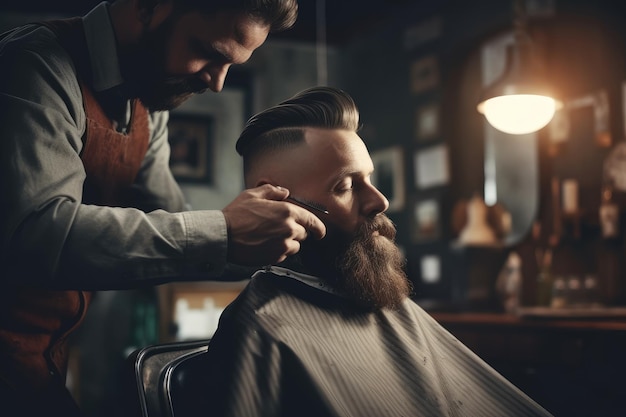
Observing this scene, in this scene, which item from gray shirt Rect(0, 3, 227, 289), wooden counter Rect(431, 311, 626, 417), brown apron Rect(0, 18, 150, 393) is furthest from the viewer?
wooden counter Rect(431, 311, 626, 417)

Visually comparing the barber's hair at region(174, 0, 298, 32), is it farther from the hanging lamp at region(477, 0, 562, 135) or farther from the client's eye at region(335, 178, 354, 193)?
the hanging lamp at region(477, 0, 562, 135)

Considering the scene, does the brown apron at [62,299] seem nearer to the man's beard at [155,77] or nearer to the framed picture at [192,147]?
the man's beard at [155,77]

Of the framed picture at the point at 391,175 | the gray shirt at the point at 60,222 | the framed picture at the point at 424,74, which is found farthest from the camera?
the framed picture at the point at 391,175

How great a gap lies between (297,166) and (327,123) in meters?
0.15

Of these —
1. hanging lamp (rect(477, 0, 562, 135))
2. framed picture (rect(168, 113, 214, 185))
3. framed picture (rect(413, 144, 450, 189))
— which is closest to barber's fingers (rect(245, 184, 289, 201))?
hanging lamp (rect(477, 0, 562, 135))

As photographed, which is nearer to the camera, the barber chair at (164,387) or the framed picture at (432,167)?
the barber chair at (164,387)

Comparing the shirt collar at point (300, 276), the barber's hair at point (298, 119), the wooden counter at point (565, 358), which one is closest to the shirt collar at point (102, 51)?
the barber's hair at point (298, 119)

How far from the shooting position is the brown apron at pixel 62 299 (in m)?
1.54

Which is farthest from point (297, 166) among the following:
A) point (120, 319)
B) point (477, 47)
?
point (120, 319)

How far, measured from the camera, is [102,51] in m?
1.65

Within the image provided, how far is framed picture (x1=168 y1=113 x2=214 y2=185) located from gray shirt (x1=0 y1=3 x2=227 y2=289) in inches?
195

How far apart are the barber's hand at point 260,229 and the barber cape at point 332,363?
174 mm

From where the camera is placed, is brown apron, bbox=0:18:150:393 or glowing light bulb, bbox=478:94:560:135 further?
glowing light bulb, bbox=478:94:560:135

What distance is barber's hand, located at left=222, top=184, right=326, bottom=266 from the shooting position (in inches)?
53.9
